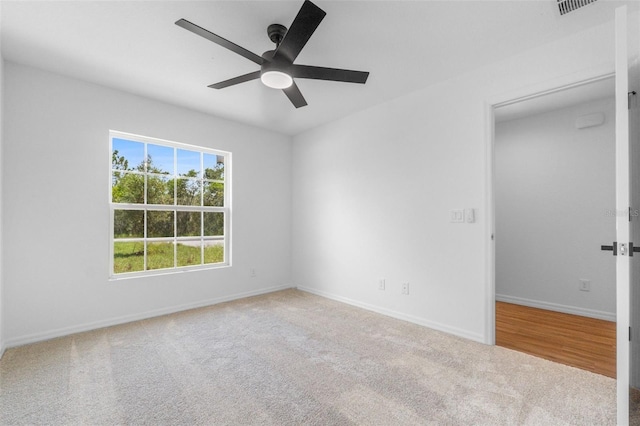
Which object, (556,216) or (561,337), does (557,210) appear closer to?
(556,216)

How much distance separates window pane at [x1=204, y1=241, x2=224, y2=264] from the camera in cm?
400

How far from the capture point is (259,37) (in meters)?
2.28

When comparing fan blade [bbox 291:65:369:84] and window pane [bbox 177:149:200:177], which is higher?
fan blade [bbox 291:65:369:84]

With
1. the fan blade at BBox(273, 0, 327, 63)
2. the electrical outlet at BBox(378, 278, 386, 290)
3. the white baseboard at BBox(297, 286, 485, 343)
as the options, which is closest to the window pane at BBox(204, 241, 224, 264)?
the white baseboard at BBox(297, 286, 485, 343)

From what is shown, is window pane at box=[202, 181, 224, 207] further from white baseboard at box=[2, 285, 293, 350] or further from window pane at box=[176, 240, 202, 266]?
white baseboard at box=[2, 285, 293, 350]

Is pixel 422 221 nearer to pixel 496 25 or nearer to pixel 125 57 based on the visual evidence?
pixel 496 25

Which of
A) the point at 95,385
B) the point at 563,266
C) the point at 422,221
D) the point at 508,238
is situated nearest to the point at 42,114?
→ the point at 95,385

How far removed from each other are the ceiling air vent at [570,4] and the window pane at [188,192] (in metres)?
3.92

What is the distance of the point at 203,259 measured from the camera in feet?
13.0

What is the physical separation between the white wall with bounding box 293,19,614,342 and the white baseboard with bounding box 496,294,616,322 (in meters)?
1.72

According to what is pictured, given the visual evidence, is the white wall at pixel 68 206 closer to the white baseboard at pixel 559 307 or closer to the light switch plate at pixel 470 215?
the light switch plate at pixel 470 215

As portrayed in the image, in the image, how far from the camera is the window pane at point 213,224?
401 cm

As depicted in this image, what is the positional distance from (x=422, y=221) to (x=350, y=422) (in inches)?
82.8

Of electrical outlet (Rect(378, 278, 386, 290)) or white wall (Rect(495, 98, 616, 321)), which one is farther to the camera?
electrical outlet (Rect(378, 278, 386, 290))
